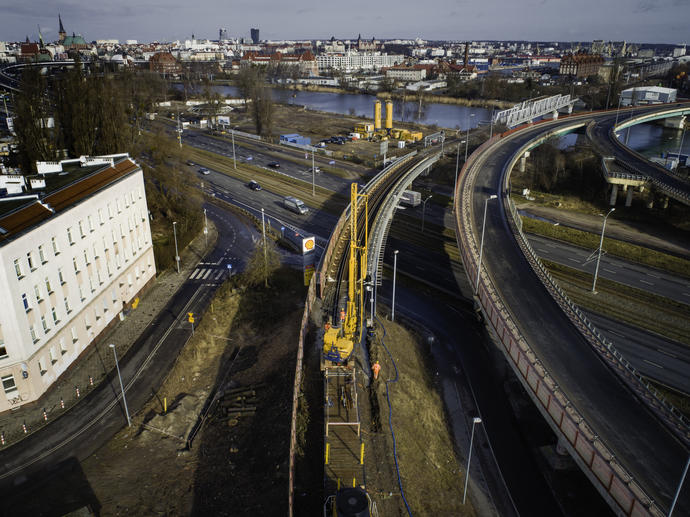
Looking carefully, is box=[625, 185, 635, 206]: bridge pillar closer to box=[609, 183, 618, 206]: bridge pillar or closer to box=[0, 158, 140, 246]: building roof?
box=[609, 183, 618, 206]: bridge pillar

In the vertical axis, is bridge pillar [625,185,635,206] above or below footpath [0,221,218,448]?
above

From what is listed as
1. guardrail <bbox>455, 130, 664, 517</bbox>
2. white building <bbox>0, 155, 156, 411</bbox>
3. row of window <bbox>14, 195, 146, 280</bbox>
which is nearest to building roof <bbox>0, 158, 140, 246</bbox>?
white building <bbox>0, 155, 156, 411</bbox>

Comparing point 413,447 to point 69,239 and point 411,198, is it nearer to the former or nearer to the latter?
point 69,239

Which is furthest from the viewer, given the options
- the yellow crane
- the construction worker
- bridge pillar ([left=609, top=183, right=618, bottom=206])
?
bridge pillar ([left=609, top=183, right=618, bottom=206])

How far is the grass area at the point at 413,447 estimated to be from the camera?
66.9 feet

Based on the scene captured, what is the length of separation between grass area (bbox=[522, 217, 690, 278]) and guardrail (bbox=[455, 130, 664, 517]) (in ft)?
61.3

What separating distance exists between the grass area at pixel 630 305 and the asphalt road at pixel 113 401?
28.9 m

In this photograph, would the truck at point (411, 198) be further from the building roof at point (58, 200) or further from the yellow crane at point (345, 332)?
the building roof at point (58, 200)

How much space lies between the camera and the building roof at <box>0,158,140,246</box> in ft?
81.2

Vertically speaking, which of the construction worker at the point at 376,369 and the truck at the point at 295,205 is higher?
the truck at the point at 295,205

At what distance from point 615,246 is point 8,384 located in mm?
49034

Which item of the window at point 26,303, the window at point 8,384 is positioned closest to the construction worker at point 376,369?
the window at point 26,303

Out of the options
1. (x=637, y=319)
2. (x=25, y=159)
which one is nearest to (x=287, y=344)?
(x=637, y=319)

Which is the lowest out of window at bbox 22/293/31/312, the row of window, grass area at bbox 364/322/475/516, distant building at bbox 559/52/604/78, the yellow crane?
grass area at bbox 364/322/475/516
